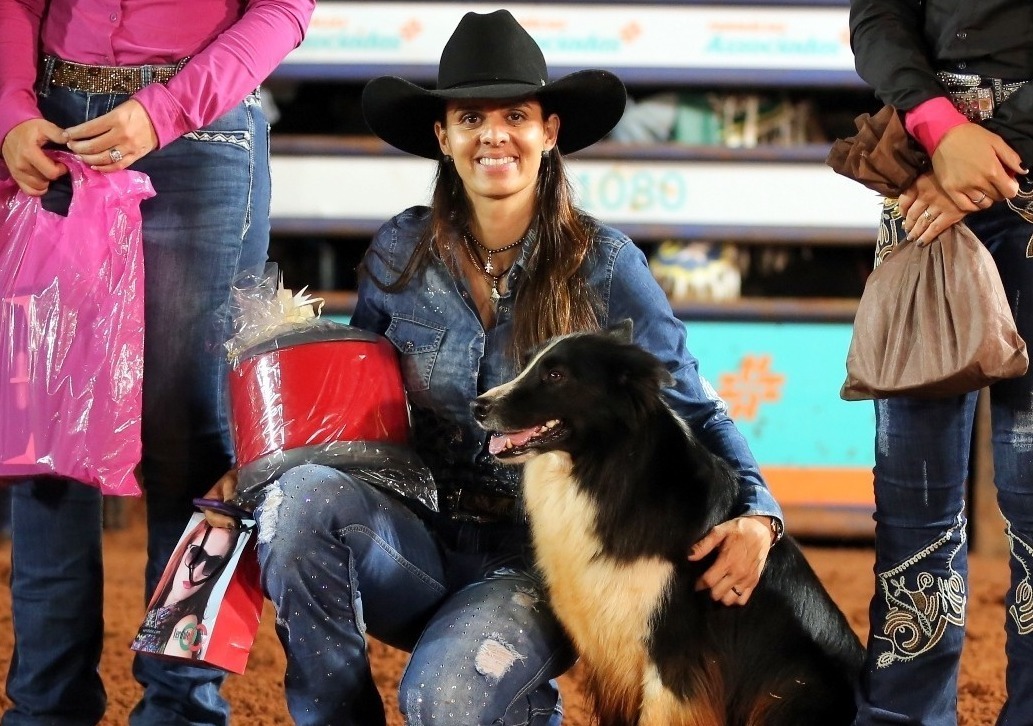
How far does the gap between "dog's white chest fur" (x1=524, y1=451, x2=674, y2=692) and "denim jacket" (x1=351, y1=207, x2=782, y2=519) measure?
0.70 feet

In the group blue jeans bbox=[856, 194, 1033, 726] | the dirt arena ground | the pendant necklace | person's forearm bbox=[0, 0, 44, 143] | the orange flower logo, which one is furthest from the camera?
the orange flower logo

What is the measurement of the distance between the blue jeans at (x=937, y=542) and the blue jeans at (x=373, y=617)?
0.58 metres

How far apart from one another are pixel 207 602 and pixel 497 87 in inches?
41.6

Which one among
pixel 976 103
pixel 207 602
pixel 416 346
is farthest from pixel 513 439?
pixel 976 103

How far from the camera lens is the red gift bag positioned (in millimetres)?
2018

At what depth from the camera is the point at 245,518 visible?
2107mm

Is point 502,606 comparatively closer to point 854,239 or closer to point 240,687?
point 240,687

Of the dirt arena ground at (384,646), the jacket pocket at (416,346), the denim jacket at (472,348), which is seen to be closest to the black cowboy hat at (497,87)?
the denim jacket at (472,348)

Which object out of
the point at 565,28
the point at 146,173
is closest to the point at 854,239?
the point at 565,28

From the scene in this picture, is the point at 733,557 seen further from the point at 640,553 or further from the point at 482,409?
the point at 482,409

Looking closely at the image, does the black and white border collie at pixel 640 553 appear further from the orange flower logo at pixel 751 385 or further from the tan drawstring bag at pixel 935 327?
the orange flower logo at pixel 751 385

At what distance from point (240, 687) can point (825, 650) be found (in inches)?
57.7

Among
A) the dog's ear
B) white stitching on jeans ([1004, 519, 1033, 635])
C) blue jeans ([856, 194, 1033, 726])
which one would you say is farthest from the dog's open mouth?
white stitching on jeans ([1004, 519, 1033, 635])

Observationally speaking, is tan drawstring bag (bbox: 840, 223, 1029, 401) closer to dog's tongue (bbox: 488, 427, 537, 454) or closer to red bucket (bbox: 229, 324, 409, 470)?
dog's tongue (bbox: 488, 427, 537, 454)
